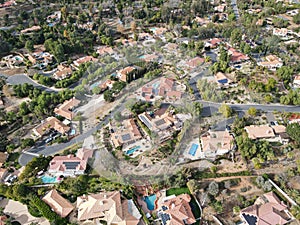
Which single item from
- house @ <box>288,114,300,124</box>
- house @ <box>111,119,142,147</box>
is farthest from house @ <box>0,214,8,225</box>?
house @ <box>288,114,300,124</box>

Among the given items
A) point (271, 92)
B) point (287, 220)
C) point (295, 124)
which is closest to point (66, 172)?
point (287, 220)

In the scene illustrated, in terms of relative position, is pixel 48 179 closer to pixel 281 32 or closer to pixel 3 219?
pixel 3 219

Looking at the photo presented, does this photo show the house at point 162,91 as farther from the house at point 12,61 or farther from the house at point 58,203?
the house at point 12,61

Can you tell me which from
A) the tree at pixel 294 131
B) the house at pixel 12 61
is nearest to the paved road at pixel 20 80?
the house at pixel 12 61

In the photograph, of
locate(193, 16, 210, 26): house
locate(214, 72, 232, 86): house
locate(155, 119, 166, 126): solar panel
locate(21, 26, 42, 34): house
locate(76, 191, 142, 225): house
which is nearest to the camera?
locate(76, 191, 142, 225): house

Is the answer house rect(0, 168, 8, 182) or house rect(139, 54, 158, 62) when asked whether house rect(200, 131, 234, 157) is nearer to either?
house rect(139, 54, 158, 62)

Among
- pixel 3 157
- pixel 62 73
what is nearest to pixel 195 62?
pixel 62 73
